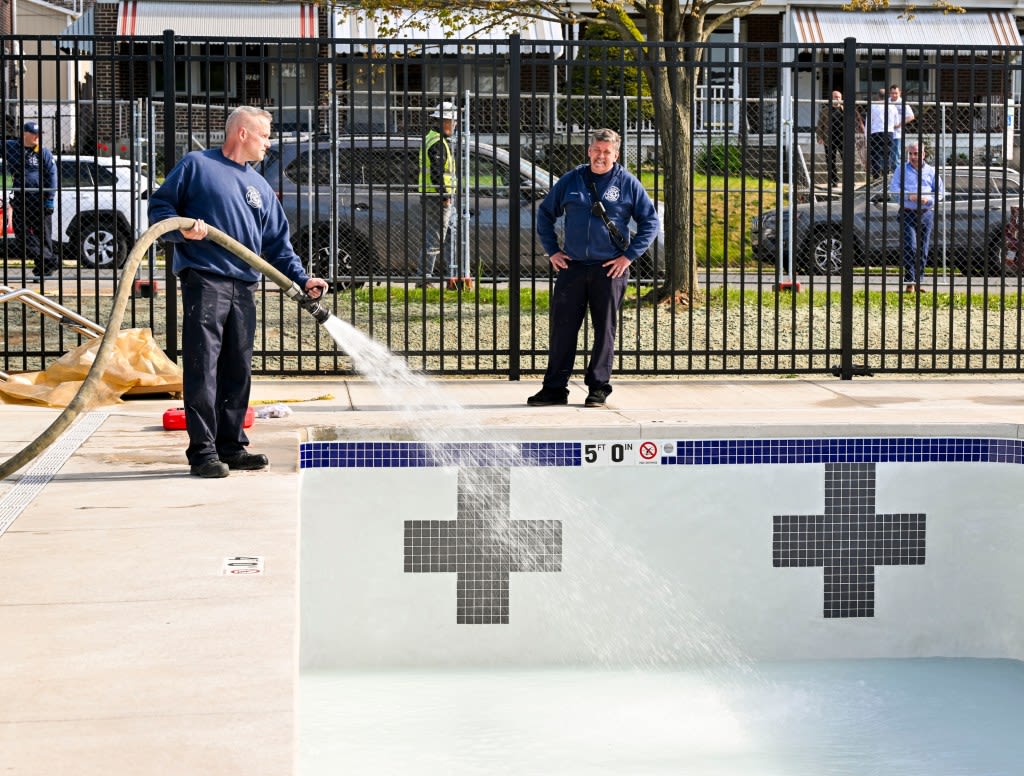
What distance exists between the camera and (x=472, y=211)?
15992 millimetres

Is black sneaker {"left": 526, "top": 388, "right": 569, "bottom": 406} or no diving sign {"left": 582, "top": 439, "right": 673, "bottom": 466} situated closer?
no diving sign {"left": 582, "top": 439, "right": 673, "bottom": 466}

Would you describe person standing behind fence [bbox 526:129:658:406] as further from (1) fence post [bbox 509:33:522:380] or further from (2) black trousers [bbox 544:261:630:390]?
(1) fence post [bbox 509:33:522:380]

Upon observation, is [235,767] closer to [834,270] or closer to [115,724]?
[115,724]

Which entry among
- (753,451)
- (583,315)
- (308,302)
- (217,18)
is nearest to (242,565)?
(308,302)

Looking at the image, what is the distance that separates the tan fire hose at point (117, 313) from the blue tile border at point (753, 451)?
1.07m

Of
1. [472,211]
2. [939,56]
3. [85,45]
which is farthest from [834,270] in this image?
[85,45]

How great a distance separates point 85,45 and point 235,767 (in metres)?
31.4

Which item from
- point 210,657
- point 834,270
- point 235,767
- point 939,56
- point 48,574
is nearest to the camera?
point 235,767

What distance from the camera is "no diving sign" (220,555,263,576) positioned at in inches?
203

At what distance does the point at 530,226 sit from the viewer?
14.7 metres

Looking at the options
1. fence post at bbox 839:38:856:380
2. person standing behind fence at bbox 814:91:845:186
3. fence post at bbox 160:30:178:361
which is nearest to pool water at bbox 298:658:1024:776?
fence post at bbox 839:38:856:380

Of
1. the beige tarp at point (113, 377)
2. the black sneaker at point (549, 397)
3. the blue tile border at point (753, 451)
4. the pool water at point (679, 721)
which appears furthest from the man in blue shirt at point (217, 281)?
the black sneaker at point (549, 397)

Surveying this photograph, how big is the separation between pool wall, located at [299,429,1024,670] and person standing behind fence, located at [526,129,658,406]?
1.58 metres

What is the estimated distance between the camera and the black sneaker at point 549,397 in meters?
9.45
